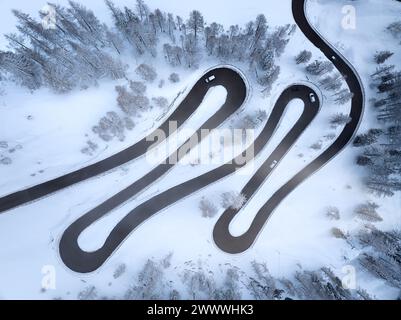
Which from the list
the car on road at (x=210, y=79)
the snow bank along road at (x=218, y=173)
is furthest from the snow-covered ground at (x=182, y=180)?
the car on road at (x=210, y=79)

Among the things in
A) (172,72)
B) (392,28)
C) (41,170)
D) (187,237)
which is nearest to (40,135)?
(41,170)

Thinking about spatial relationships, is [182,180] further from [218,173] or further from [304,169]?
[304,169]

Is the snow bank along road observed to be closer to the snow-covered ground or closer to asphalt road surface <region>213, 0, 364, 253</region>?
asphalt road surface <region>213, 0, 364, 253</region>

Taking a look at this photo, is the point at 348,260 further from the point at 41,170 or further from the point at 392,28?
the point at 41,170

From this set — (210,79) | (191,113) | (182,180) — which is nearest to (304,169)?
(182,180)

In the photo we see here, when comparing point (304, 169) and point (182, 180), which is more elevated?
point (304, 169)

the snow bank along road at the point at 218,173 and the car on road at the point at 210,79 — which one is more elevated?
the car on road at the point at 210,79

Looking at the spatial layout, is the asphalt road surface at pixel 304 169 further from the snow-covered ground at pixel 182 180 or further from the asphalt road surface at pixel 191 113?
the asphalt road surface at pixel 191 113
